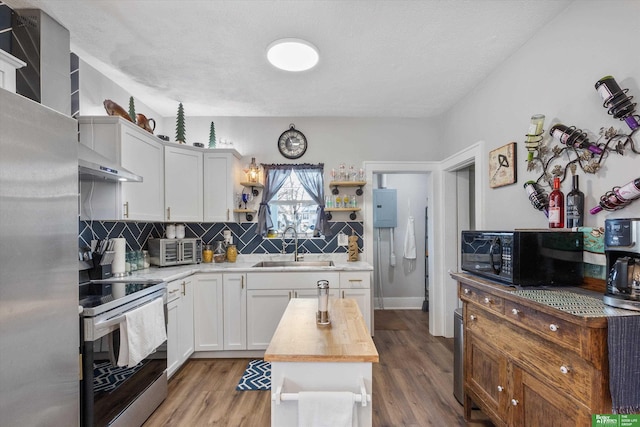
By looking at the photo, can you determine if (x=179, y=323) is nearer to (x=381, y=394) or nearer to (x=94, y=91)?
(x=381, y=394)

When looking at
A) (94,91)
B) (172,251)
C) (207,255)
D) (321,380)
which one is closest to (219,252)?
(207,255)

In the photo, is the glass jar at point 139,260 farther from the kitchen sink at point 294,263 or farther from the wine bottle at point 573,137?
the wine bottle at point 573,137

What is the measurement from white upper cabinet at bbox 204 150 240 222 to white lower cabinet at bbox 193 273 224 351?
2.37 ft

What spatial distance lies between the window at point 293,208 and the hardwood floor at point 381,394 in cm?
162

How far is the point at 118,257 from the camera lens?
2.46 m

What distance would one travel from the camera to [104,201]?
236cm

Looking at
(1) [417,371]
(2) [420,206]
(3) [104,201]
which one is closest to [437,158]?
(2) [420,206]

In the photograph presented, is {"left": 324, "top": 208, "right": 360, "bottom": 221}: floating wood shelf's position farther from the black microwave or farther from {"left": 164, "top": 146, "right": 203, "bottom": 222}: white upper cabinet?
the black microwave

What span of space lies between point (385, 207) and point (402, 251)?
0.79 meters

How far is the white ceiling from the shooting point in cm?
179

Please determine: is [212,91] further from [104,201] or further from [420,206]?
[420,206]

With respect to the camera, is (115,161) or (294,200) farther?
(294,200)

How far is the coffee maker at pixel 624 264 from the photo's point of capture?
1.10 meters

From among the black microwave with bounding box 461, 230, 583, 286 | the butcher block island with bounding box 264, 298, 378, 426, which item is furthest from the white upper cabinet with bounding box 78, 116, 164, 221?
the black microwave with bounding box 461, 230, 583, 286
